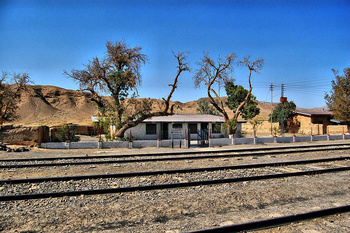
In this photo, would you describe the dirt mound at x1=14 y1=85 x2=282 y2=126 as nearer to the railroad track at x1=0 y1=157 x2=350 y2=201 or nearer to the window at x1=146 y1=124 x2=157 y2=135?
the window at x1=146 y1=124 x2=157 y2=135

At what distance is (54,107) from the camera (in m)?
95.9

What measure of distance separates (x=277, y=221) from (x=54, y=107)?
10323cm

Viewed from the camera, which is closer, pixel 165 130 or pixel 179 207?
pixel 179 207

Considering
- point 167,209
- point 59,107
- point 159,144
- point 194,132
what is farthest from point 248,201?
point 59,107

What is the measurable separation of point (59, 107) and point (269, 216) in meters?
104

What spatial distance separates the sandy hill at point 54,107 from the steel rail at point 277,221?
6931cm

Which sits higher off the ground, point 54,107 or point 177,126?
point 54,107

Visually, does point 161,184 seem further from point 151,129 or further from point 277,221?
point 151,129

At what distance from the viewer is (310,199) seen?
6793 mm

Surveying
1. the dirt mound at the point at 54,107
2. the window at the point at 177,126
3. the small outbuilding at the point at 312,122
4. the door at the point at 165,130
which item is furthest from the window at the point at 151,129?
the dirt mound at the point at 54,107

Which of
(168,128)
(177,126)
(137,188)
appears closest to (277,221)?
(137,188)

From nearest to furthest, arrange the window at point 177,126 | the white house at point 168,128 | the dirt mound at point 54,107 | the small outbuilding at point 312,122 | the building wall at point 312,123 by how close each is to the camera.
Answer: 1. the white house at point 168,128
2. the window at point 177,126
3. the small outbuilding at point 312,122
4. the building wall at point 312,123
5. the dirt mound at point 54,107

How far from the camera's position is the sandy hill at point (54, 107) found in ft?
270

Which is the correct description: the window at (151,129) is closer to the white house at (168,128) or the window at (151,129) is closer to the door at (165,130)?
the white house at (168,128)
